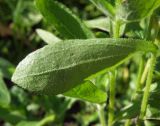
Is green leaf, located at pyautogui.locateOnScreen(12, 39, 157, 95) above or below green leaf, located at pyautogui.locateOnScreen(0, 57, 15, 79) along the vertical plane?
above

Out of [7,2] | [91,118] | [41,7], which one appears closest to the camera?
[41,7]

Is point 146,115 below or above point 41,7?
below

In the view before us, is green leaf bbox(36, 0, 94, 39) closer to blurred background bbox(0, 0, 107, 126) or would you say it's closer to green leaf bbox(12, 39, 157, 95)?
green leaf bbox(12, 39, 157, 95)

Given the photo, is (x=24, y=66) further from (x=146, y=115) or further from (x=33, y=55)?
(x=146, y=115)

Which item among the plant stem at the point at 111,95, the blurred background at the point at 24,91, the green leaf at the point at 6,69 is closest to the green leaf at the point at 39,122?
the blurred background at the point at 24,91

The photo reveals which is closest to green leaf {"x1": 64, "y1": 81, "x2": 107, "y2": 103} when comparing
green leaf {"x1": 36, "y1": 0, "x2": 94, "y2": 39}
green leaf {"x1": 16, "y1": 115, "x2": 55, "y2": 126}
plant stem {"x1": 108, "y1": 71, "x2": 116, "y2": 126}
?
plant stem {"x1": 108, "y1": 71, "x2": 116, "y2": 126}

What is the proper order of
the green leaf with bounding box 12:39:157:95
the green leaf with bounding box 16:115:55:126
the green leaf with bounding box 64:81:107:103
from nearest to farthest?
the green leaf with bounding box 12:39:157:95 → the green leaf with bounding box 64:81:107:103 → the green leaf with bounding box 16:115:55:126

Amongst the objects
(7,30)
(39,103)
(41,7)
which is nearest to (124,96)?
(39,103)

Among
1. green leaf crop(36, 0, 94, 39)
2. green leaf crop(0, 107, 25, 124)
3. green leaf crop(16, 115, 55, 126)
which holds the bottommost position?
green leaf crop(16, 115, 55, 126)
